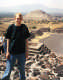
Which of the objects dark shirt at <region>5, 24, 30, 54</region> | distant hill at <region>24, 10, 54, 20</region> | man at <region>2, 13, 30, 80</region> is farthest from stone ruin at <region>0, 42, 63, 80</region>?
distant hill at <region>24, 10, 54, 20</region>

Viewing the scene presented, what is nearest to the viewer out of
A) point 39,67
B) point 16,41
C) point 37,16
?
point 16,41

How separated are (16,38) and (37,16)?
2.50 meters

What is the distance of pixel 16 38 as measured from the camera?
147cm

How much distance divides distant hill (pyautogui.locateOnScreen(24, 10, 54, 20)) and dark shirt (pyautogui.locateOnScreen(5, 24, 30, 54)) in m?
2.26

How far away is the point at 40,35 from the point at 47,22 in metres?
0.53

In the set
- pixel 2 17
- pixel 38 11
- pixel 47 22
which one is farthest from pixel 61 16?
pixel 2 17

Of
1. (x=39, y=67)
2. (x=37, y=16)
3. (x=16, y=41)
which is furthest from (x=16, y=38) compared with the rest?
(x=37, y=16)

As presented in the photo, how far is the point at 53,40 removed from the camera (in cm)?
406

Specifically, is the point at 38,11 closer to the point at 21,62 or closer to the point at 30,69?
the point at 30,69

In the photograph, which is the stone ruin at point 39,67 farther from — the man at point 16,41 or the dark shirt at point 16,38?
the dark shirt at point 16,38

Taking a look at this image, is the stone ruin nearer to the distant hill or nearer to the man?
the man

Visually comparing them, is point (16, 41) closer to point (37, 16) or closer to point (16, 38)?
point (16, 38)

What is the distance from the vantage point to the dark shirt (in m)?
1.46

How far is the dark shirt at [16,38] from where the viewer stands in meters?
1.46
